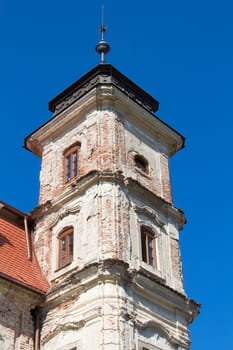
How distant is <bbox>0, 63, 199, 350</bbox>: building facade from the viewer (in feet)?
61.5

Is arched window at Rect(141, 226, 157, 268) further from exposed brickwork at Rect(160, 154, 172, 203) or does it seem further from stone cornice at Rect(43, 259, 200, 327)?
exposed brickwork at Rect(160, 154, 172, 203)

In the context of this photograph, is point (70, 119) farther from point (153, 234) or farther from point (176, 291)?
point (176, 291)

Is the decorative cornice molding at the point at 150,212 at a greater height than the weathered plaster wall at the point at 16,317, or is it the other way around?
the decorative cornice molding at the point at 150,212

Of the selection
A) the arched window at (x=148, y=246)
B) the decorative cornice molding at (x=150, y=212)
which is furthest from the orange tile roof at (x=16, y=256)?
the decorative cornice molding at (x=150, y=212)

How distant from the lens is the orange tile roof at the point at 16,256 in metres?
20.2

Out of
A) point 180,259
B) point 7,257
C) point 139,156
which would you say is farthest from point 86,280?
point 139,156

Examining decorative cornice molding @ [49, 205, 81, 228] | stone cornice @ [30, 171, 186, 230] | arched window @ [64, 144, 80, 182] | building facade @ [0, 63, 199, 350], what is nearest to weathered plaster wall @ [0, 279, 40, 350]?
building facade @ [0, 63, 199, 350]

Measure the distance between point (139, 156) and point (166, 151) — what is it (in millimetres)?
2332

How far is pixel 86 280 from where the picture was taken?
63.1 ft

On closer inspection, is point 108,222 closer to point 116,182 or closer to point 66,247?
point 116,182

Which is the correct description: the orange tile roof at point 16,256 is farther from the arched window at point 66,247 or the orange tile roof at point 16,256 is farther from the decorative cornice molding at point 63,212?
the decorative cornice molding at point 63,212

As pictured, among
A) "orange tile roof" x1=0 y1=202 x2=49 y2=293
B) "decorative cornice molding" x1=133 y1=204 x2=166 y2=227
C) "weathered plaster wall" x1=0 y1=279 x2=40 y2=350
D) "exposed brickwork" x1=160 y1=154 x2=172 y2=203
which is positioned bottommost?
"weathered plaster wall" x1=0 y1=279 x2=40 y2=350

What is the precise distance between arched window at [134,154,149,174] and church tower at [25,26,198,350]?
0.05 m

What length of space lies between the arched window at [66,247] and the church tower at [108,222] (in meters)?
0.04
